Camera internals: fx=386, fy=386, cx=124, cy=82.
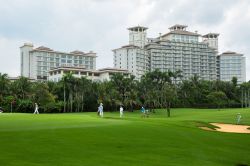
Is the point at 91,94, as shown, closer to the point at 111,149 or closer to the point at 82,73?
the point at 82,73

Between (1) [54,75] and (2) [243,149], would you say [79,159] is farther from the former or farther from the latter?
(1) [54,75]

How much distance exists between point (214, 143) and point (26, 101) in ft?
279

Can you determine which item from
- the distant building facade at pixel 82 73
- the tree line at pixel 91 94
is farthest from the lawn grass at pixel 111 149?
the distant building facade at pixel 82 73

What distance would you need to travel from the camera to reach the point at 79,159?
15.0 meters

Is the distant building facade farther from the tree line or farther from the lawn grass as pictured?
the lawn grass

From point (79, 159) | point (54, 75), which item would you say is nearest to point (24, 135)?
point (79, 159)

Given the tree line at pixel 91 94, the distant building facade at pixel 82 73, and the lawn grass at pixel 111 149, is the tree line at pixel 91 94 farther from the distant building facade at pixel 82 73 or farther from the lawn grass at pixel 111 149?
the lawn grass at pixel 111 149

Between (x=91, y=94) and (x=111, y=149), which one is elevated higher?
(x=91, y=94)

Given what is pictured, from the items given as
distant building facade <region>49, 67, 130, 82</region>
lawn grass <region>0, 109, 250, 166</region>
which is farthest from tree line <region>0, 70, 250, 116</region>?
lawn grass <region>0, 109, 250, 166</region>

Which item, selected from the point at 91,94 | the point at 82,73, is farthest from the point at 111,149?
the point at 82,73

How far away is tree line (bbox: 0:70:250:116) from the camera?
104m

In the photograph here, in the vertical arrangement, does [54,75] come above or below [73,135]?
above

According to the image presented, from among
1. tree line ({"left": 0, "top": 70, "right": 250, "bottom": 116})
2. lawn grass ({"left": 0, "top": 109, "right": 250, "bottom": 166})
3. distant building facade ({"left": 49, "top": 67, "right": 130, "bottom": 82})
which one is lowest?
lawn grass ({"left": 0, "top": 109, "right": 250, "bottom": 166})

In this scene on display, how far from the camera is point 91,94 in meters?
117
